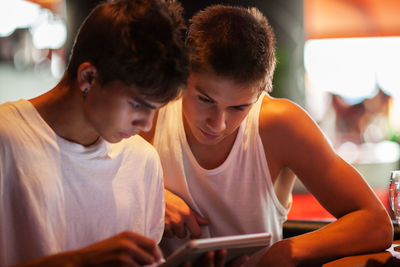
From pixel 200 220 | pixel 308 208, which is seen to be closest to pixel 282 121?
pixel 200 220

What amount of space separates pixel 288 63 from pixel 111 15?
6.74ft

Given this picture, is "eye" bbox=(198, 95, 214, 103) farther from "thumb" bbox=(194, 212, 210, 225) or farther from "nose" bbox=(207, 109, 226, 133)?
"thumb" bbox=(194, 212, 210, 225)

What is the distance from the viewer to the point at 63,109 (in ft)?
4.46

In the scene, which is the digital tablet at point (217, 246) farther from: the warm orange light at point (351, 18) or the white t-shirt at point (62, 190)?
the warm orange light at point (351, 18)

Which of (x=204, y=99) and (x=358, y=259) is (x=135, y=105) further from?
(x=358, y=259)

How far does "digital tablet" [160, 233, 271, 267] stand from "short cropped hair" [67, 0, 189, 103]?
1.29ft

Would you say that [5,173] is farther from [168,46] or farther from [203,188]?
[203,188]

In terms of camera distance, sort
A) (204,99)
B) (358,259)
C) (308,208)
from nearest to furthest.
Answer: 1. (358,259)
2. (204,99)
3. (308,208)

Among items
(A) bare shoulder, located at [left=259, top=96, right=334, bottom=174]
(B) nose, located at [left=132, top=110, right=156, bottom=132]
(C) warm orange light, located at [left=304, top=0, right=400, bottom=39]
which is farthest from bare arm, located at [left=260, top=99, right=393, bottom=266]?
(C) warm orange light, located at [left=304, top=0, right=400, bottom=39]

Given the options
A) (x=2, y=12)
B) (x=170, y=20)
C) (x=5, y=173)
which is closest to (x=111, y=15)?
(x=170, y=20)

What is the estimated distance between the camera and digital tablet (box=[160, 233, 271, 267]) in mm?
1094

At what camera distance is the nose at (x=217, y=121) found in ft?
5.12

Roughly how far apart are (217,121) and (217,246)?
1.65 feet

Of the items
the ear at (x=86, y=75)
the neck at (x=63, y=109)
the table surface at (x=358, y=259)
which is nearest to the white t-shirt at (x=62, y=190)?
the neck at (x=63, y=109)
